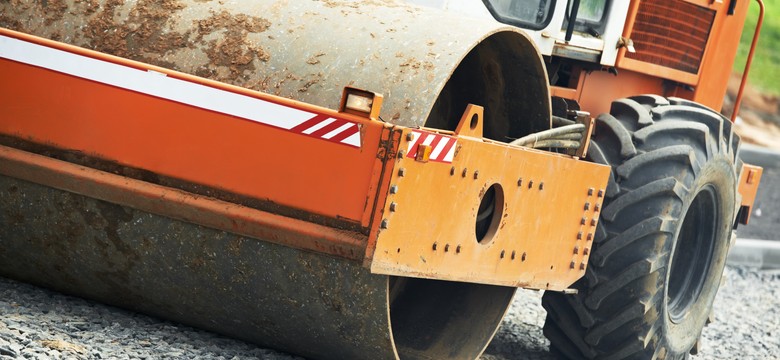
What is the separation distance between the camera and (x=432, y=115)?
16.1 feet

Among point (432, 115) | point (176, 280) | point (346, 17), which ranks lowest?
point (176, 280)

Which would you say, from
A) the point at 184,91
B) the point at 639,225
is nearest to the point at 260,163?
the point at 184,91

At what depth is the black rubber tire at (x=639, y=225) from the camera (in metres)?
5.39

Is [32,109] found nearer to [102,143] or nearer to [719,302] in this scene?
[102,143]

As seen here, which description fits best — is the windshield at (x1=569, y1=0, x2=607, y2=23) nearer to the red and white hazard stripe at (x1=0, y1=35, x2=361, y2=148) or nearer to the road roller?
the road roller

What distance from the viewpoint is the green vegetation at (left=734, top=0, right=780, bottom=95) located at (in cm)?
2269

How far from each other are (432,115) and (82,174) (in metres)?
1.42

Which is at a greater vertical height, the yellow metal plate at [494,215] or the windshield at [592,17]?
the windshield at [592,17]

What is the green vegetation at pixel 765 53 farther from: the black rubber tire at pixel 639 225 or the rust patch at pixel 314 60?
the rust patch at pixel 314 60

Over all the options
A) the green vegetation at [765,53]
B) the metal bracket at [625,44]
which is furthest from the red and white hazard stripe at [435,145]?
the green vegetation at [765,53]

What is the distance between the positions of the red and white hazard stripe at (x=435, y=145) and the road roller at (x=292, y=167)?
11 millimetres

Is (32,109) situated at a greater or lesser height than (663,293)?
greater

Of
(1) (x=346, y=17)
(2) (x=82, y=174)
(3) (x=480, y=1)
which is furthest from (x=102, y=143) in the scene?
(3) (x=480, y=1)

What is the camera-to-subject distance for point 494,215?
172 inches
